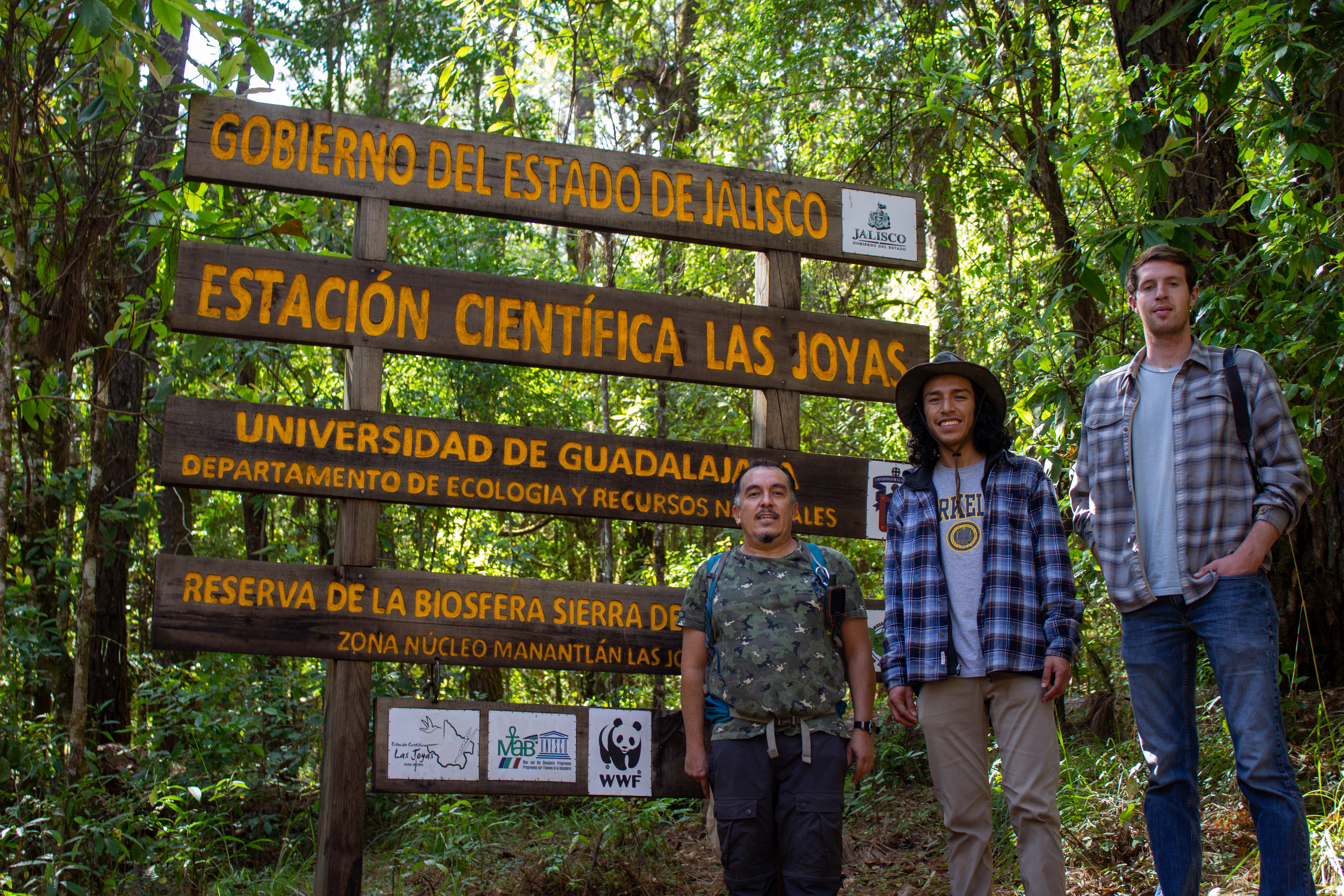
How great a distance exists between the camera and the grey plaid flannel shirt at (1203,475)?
10.3 ft

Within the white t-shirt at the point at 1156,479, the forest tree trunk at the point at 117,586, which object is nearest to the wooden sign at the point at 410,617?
the white t-shirt at the point at 1156,479

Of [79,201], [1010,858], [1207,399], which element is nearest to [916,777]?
[1010,858]

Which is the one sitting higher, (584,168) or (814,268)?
(814,268)

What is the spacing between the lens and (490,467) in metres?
4.45

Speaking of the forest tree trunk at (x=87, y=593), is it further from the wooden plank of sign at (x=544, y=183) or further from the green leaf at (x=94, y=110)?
the wooden plank of sign at (x=544, y=183)

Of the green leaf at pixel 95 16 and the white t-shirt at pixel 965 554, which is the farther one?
the green leaf at pixel 95 16

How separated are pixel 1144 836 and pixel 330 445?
3.88 meters

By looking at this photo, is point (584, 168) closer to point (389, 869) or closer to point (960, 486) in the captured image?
point (960, 486)

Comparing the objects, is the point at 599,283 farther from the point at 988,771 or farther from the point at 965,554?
the point at 988,771

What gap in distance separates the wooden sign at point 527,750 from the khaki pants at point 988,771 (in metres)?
1.21

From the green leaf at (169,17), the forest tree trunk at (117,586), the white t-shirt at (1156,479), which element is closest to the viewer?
the white t-shirt at (1156,479)

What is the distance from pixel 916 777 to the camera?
23.4 feet

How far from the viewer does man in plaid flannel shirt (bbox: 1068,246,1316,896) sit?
9.91 ft

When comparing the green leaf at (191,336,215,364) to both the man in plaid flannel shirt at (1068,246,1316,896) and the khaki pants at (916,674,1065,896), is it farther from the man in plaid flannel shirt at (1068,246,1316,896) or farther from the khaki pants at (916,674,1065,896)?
the man in plaid flannel shirt at (1068,246,1316,896)
